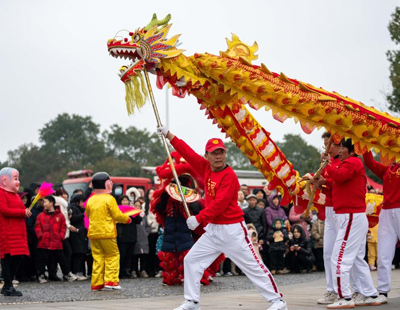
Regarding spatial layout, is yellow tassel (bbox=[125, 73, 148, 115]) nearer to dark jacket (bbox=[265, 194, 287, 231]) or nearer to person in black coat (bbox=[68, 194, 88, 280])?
person in black coat (bbox=[68, 194, 88, 280])

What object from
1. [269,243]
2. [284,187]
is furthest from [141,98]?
[269,243]

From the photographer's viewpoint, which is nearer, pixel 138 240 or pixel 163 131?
pixel 163 131

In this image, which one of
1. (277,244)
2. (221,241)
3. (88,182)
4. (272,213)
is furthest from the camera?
(88,182)

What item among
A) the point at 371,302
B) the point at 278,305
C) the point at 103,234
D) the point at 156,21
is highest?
the point at 156,21

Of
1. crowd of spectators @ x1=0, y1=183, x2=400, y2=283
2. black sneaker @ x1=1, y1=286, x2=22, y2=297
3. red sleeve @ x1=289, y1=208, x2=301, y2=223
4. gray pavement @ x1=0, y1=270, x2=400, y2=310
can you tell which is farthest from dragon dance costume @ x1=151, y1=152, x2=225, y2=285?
red sleeve @ x1=289, y1=208, x2=301, y2=223

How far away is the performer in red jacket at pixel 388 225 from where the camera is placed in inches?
344

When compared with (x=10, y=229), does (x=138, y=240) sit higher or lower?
lower

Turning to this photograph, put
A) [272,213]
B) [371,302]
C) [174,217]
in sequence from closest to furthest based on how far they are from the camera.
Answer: [371,302] → [174,217] → [272,213]

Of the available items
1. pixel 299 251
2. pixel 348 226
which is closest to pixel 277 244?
pixel 299 251

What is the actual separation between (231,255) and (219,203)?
1.97 ft

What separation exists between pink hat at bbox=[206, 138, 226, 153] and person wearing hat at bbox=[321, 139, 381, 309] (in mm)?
1415

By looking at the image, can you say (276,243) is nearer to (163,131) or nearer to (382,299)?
(382,299)

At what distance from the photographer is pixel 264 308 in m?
8.62

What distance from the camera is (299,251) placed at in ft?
53.4
